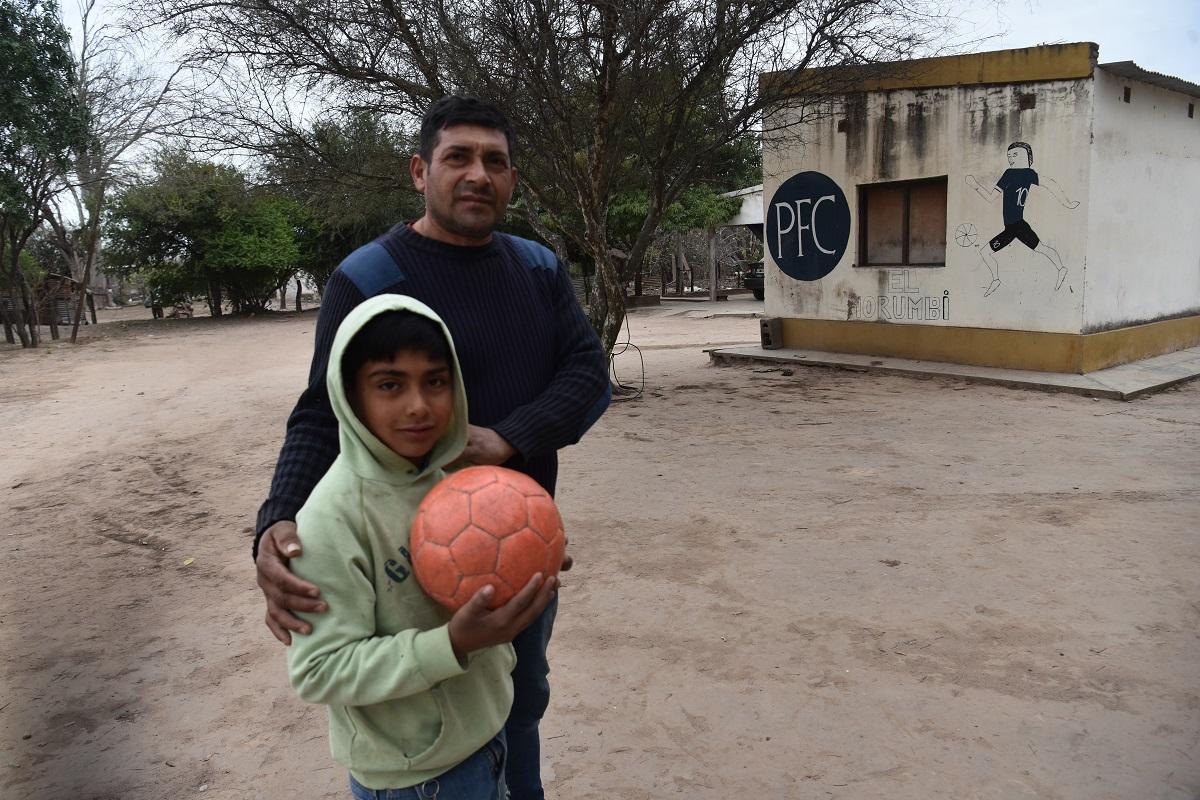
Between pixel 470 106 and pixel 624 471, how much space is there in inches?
207

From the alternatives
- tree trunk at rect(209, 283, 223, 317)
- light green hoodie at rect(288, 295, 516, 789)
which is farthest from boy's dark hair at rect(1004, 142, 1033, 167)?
tree trunk at rect(209, 283, 223, 317)

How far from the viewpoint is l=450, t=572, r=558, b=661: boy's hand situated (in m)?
1.40

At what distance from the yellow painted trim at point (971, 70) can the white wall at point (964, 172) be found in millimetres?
119

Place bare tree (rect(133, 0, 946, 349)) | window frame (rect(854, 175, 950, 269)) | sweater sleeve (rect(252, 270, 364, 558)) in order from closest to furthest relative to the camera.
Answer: sweater sleeve (rect(252, 270, 364, 558)) < bare tree (rect(133, 0, 946, 349)) < window frame (rect(854, 175, 950, 269))

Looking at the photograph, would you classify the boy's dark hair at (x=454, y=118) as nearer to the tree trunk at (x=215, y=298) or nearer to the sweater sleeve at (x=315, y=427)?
the sweater sleeve at (x=315, y=427)

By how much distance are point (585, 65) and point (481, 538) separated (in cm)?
860

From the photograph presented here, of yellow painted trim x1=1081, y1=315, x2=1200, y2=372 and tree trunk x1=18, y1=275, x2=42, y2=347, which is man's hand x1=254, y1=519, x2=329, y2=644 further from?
tree trunk x1=18, y1=275, x2=42, y2=347

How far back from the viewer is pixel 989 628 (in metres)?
3.82

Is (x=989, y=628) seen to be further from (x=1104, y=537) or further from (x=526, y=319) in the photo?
(x=526, y=319)

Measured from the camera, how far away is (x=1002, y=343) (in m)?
11.1

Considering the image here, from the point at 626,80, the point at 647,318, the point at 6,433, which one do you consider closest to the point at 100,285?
the point at 647,318

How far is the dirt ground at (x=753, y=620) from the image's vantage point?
2936 millimetres

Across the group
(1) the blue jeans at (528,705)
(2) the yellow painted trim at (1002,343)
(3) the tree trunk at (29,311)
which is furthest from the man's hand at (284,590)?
(3) the tree trunk at (29,311)

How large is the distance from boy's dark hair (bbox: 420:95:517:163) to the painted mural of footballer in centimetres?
1036
